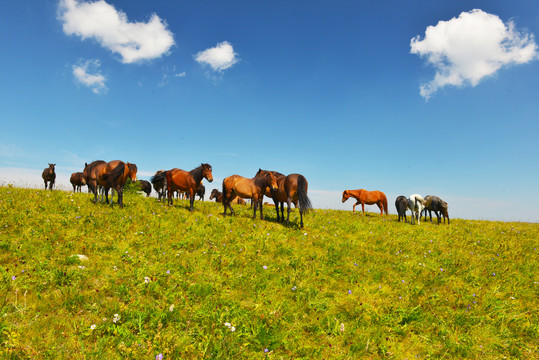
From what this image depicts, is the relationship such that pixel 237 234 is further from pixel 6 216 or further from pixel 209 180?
pixel 6 216

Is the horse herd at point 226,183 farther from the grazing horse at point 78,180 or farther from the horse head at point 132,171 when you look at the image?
the grazing horse at point 78,180

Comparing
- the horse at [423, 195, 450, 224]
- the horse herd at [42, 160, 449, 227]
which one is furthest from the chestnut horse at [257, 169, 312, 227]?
the horse at [423, 195, 450, 224]

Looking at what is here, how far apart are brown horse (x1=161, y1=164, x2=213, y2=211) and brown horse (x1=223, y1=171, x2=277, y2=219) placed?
4.35ft

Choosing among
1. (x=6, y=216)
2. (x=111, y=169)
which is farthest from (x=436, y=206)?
(x=6, y=216)

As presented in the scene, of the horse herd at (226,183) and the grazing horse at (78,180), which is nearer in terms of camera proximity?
the horse herd at (226,183)

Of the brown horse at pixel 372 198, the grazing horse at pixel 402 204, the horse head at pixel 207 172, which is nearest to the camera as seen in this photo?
the horse head at pixel 207 172

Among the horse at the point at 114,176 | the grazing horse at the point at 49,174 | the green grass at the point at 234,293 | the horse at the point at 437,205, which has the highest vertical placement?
the grazing horse at the point at 49,174

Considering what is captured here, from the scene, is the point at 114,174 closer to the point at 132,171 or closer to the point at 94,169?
the point at 132,171

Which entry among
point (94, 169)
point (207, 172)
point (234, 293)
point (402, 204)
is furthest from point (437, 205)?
point (94, 169)

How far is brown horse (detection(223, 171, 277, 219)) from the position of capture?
604 inches

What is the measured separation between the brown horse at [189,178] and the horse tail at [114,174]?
134 inches

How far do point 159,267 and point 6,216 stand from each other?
6.88 meters

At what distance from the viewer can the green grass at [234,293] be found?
5191 millimetres

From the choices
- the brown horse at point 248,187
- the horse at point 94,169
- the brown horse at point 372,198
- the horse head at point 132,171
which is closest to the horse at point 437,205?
the brown horse at point 372,198
